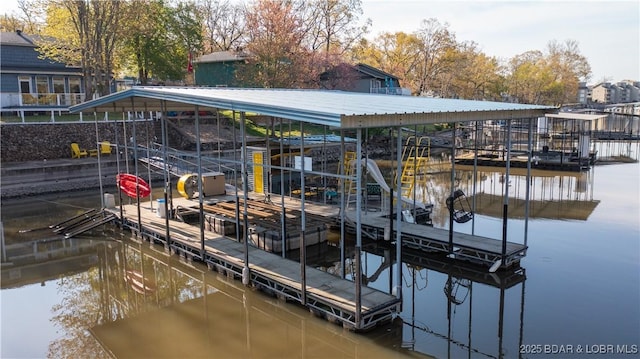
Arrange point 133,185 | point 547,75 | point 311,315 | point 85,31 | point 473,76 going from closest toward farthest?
point 311,315, point 133,185, point 85,31, point 473,76, point 547,75

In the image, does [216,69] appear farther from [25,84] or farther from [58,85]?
[25,84]

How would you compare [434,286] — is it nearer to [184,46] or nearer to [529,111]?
[529,111]

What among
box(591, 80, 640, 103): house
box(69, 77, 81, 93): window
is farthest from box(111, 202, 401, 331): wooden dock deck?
box(591, 80, 640, 103): house

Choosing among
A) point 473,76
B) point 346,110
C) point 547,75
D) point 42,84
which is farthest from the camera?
point 547,75

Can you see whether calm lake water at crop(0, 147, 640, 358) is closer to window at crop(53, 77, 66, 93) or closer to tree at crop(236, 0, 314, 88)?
tree at crop(236, 0, 314, 88)

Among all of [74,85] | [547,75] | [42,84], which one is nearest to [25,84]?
[42,84]

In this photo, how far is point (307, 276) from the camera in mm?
9977

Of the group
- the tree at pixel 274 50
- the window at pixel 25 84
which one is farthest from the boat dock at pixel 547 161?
the window at pixel 25 84

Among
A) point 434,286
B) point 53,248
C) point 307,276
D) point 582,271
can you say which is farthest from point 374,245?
point 53,248

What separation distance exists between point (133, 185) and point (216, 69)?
90.5 feet

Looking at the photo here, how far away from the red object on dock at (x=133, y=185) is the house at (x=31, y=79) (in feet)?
52.9

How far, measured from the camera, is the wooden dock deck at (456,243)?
11638 millimetres

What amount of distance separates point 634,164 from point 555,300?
25124 millimetres

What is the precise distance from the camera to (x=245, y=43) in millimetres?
37000
